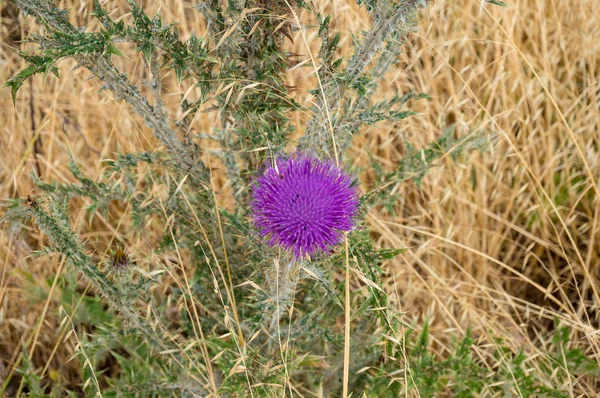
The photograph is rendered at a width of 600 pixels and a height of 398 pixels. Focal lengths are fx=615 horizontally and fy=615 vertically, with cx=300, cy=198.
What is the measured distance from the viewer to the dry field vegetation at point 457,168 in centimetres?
253

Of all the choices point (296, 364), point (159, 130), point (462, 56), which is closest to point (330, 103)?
point (159, 130)

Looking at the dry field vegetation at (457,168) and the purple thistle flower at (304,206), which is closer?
the purple thistle flower at (304,206)

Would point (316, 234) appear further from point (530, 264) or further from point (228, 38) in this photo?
point (530, 264)

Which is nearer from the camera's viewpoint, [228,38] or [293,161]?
[293,161]

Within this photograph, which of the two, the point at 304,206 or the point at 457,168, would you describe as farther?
the point at 457,168

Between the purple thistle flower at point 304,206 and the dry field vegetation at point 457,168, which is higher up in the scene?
the purple thistle flower at point 304,206

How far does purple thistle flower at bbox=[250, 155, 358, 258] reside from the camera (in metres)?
1.39

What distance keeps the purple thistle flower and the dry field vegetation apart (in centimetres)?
102

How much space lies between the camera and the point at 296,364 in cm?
170

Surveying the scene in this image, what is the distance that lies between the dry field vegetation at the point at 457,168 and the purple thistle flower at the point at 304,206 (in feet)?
3.36

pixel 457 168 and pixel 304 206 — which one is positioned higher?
pixel 304 206

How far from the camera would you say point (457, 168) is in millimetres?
2736

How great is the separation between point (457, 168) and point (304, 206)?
1.52m

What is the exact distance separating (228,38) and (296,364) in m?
0.90
